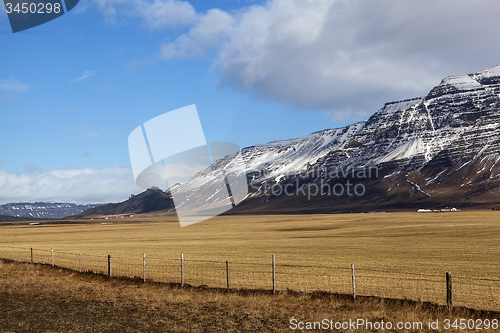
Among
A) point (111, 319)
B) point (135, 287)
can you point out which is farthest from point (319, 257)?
point (111, 319)

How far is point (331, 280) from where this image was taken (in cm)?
2241

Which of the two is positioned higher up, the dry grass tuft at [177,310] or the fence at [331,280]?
the dry grass tuft at [177,310]

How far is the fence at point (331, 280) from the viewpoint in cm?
1802

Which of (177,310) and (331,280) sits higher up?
(177,310)

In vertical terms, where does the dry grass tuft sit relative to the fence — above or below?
above

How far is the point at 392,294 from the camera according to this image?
18422 millimetres

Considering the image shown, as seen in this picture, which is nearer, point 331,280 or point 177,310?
point 177,310

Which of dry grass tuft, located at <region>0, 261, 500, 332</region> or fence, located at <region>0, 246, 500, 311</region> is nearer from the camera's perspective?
dry grass tuft, located at <region>0, 261, 500, 332</region>

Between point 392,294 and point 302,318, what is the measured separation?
610 centimetres

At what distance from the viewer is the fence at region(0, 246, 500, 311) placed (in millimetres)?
18016

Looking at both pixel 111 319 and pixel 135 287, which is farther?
pixel 135 287

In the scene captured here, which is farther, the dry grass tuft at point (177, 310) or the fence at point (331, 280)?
the fence at point (331, 280)

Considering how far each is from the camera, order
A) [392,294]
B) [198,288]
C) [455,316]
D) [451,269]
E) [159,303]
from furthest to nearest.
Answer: [451,269]
[198,288]
[392,294]
[159,303]
[455,316]

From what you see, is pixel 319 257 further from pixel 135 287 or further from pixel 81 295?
pixel 81 295
